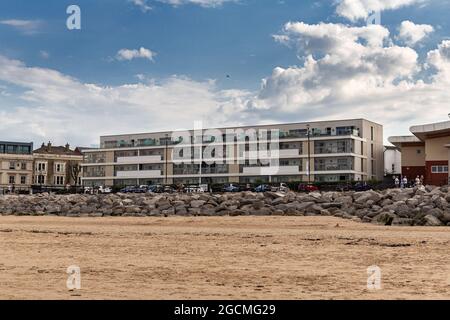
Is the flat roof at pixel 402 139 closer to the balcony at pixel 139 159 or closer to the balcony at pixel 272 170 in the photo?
the balcony at pixel 272 170

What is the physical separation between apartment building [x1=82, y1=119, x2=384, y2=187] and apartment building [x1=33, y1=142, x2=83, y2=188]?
982 inches

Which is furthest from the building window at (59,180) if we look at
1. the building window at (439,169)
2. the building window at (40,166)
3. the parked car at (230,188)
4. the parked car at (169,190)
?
the building window at (439,169)

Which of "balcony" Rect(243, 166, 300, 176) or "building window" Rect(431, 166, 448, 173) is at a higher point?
"balcony" Rect(243, 166, 300, 176)

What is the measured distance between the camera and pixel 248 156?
350 feet

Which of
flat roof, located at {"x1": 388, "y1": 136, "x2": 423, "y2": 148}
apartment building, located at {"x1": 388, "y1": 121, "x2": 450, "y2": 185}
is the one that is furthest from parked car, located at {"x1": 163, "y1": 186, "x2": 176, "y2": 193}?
apartment building, located at {"x1": 388, "y1": 121, "x2": 450, "y2": 185}

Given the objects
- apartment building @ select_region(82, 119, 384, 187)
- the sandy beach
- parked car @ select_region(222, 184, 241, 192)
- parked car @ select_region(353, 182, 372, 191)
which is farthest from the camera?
apartment building @ select_region(82, 119, 384, 187)

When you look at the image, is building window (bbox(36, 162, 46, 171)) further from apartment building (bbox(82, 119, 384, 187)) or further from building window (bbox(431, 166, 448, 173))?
building window (bbox(431, 166, 448, 173))

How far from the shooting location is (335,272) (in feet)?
46.8

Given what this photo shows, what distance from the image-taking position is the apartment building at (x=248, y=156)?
9919cm

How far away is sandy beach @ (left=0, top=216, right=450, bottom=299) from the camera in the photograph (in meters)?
11.4

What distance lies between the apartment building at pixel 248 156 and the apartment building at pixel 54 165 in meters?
24.9
